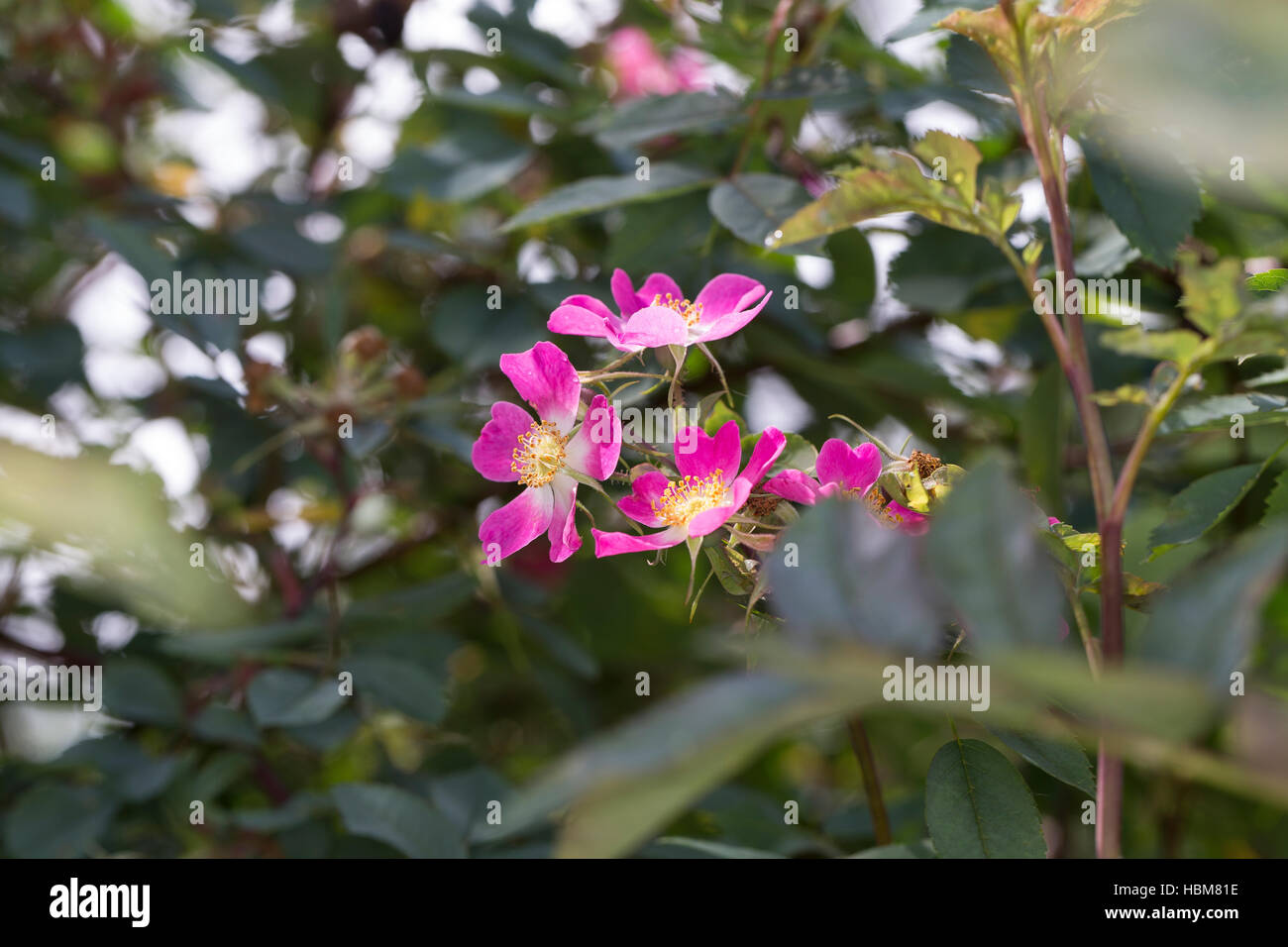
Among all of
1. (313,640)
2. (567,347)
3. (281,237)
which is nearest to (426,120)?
(281,237)

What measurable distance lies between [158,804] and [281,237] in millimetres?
670

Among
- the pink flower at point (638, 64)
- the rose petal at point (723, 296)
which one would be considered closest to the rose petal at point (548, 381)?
the rose petal at point (723, 296)

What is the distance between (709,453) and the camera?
56cm

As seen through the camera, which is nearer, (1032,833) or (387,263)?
(1032,833)

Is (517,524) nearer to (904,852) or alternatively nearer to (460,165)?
(904,852)

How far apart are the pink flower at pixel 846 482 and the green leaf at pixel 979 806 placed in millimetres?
150

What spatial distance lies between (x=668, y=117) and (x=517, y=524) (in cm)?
44

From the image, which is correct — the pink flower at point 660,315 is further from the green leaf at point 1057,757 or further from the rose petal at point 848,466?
the green leaf at point 1057,757

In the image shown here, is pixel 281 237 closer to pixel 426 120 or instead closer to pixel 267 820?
pixel 426 120

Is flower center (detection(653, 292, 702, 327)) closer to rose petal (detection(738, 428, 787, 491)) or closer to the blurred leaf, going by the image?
rose petal (detection(738, 428, 787, 491))

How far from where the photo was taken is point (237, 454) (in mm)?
1151

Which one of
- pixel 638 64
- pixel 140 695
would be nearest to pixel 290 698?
pixel 140 695

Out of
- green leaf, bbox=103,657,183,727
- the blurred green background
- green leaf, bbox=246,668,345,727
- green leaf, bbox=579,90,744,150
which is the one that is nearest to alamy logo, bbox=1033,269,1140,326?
the blurred green background
